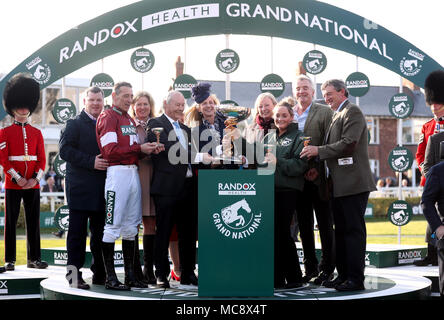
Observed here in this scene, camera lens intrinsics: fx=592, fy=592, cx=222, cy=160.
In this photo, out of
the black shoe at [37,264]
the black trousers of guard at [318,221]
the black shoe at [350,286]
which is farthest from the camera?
the black shoe at [37,264]

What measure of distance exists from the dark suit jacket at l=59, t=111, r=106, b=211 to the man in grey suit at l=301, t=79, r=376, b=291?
6.48ft

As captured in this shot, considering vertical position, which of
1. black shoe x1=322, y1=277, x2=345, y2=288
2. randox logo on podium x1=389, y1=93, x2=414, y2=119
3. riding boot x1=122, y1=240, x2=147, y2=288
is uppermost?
randox logo on podium x1=389, y1=93, x2=414, y2=119

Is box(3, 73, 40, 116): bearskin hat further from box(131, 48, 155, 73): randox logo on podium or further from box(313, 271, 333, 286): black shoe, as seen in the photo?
box(313, 271, 333, 286): black shoe

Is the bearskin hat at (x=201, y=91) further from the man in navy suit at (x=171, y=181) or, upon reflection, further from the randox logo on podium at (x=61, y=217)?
the randox logo on podium at (x=61, y=217)

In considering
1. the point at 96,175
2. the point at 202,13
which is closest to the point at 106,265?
the point at 96,175

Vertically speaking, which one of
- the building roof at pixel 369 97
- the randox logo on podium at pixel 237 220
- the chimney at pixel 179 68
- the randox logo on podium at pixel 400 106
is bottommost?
the randox logo on podium at pixel 237 220

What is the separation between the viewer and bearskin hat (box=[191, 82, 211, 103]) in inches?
231

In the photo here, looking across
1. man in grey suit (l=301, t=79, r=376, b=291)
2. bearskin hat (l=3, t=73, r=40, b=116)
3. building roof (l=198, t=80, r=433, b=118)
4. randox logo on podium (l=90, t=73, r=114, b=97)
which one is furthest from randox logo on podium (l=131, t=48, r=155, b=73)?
building roof (l=198, t=80, r=433, b=118)

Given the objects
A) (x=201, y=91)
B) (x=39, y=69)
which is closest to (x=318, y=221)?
(x=201, y=91)

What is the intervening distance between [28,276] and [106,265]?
1427 mm

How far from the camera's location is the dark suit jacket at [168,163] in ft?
18.2

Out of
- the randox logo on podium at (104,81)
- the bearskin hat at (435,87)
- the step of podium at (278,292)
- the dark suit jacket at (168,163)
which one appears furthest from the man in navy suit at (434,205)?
the randox logo on podium at (104,81)

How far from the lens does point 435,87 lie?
755 cm
